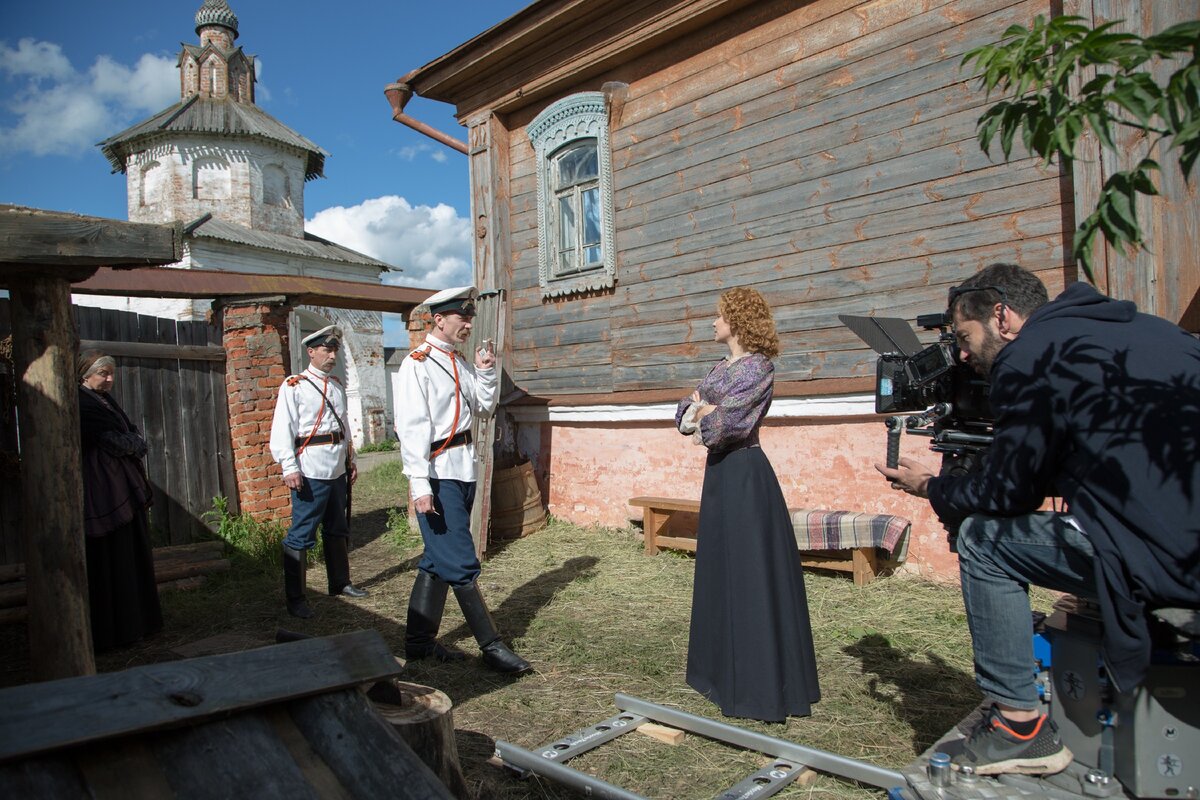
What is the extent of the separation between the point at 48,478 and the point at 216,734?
1.82 m

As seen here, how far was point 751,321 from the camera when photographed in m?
3.90

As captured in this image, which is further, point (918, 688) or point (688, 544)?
point (688, 544)

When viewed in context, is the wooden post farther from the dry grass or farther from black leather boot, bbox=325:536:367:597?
black leather boot, bbox=325:536:367:597

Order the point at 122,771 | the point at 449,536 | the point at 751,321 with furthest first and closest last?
the point at 449,536 < the point at 751,321 < the point at 122,771

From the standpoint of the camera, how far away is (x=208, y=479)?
25.4 ft

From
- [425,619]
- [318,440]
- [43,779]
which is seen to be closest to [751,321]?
[425,619]

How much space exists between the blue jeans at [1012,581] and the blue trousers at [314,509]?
189 inches

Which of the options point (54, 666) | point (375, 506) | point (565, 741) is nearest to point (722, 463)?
point (565, 741)

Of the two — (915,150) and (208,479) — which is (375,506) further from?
(915,150)

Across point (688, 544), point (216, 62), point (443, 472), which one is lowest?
point (688, 544)

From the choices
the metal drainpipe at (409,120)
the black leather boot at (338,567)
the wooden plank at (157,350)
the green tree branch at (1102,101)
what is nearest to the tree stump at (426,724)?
the green tree branch at (1102,101)

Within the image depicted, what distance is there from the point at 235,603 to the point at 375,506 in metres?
5.14

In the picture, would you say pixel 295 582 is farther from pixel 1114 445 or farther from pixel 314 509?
pixel 1114 445

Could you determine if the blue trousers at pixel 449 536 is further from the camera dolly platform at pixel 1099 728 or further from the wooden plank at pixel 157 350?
the wooden plank at pixel 157 350
